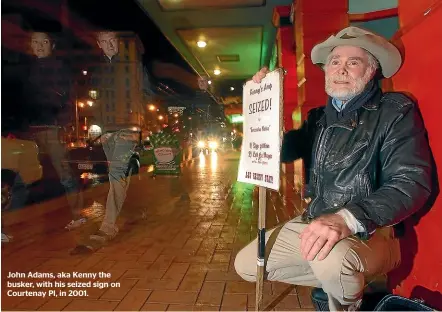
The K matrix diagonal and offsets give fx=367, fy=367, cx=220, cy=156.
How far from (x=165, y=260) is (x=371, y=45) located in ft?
9.89

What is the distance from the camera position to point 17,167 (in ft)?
21.9

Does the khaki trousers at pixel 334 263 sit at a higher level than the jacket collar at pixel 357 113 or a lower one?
lower

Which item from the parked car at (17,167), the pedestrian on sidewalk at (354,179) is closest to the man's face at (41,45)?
the parked car at (17,167)

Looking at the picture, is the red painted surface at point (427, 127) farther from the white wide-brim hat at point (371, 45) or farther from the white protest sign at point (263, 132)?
the white protest sign at point (263, 132)

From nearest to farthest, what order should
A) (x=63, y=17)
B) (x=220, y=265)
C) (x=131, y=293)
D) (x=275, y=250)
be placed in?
(x=275, y=250) → (x=131, y=293) → (x=220, y=265) → (x=63, y=17)

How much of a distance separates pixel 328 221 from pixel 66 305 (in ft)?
7.53

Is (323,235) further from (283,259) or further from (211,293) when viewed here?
(211,293)

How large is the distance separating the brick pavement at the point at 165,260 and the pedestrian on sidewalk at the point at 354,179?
0.88m

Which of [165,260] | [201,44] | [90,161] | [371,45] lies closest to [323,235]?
[371,45]

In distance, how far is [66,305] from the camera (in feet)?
9.62

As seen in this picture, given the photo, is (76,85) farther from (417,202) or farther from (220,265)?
(417,202)

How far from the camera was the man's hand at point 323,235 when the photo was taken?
5.56ft

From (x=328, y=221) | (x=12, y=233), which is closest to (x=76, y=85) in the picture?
(x=12, y=233)

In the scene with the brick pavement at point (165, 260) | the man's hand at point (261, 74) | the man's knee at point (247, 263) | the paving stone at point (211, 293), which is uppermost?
the man's hand at point (261, 74)
